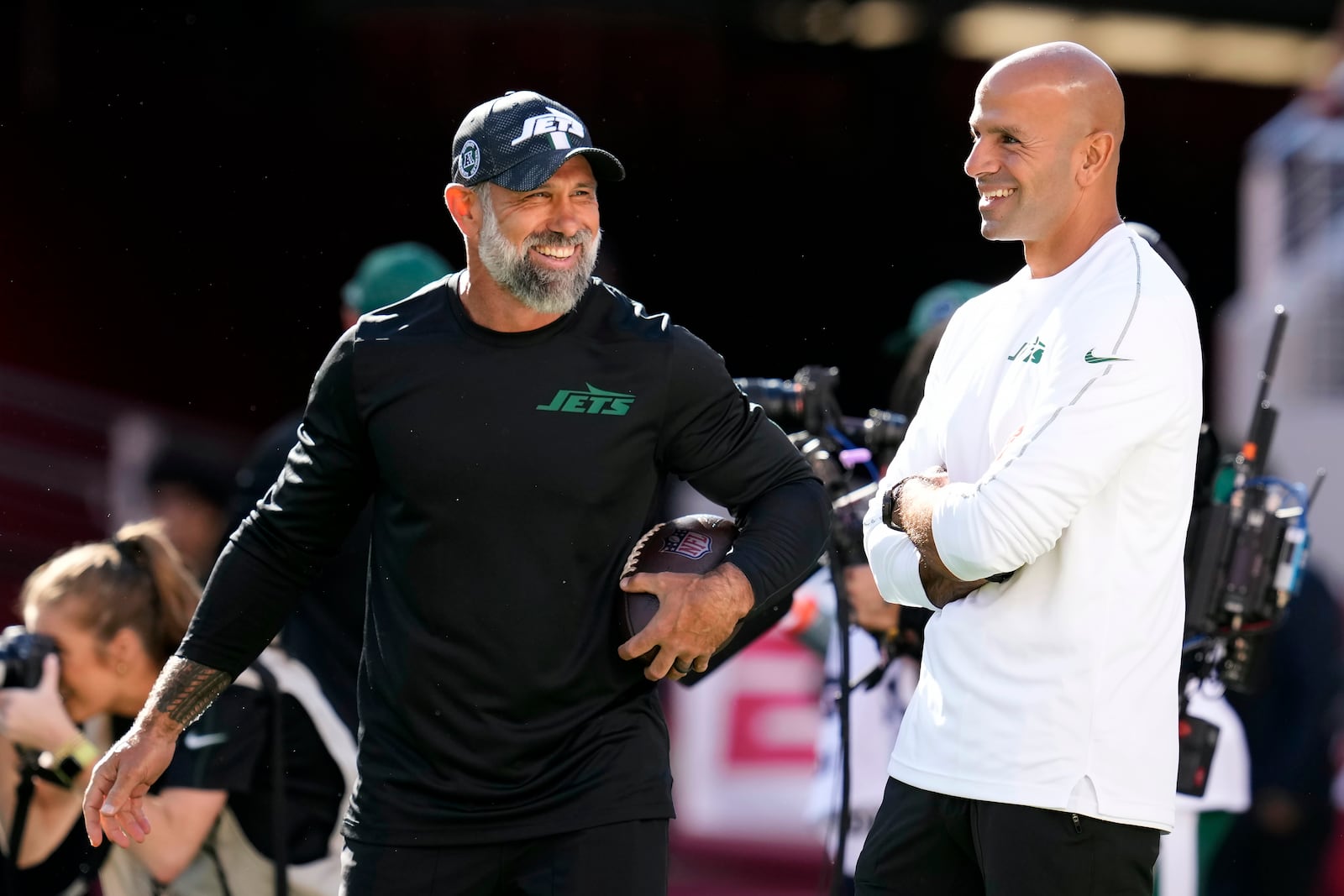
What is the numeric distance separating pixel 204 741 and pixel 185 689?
Result: 3.84 feet

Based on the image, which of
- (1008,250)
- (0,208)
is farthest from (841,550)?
(0,208)

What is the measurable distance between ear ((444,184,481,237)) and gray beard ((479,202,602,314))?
9 cm

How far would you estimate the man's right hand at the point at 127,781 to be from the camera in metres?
3.05

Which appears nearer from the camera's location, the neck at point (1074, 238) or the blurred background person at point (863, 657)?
the neck at point (1074, 238)

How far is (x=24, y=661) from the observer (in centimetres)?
437

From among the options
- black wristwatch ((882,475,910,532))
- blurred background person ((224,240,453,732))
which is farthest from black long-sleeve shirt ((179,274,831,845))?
blurred background person ((224,240,453,732))

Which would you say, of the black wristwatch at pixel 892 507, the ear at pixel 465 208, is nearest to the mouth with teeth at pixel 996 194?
the black wristwatch at pixel 892 507

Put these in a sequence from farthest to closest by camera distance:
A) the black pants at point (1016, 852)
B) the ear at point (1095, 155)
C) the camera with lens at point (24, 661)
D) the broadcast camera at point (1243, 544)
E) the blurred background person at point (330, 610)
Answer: the blurred background person at point (330, 610)
the camera with lens at point (24, 661)
the broadcast camera at point (1243, 544)
the ear at point (1095, 155)
the black pants at point (1016, 852)

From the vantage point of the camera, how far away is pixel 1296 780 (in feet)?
19.3

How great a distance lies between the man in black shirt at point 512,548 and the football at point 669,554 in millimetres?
33

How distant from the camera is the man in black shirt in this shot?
2.94 meters

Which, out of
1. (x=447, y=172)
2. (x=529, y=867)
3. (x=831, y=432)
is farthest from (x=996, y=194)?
(x=447, y=172)

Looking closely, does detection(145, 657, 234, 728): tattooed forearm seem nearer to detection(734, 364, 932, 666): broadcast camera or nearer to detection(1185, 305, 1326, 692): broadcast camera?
detection(734, 364, 932, 666): broadcast camera

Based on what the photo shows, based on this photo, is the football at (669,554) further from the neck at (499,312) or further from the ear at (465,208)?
the ear at (465,208)
